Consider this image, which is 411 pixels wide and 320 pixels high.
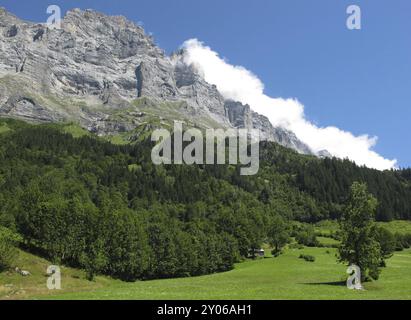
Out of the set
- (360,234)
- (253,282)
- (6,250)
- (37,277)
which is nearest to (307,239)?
(253,282)

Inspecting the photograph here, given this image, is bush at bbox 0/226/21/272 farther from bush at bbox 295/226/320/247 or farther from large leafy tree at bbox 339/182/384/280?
bush at bbox 295/226/320/247

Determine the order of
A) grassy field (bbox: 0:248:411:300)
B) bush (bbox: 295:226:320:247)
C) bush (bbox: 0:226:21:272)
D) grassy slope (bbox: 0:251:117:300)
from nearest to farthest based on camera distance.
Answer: grassy field (bbox: 0:248:411:300), grassy slope (bbox: 0:251:117:300), bush (bbox: 0:226:21:272), bush (bbox: 295:226:320:247)

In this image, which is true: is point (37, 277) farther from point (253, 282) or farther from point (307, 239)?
point (307, 239)

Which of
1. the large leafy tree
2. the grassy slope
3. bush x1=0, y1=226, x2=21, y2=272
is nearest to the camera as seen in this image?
the large leafy tree

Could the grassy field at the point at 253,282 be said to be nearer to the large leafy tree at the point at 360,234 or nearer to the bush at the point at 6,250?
the bush at the point at 6,250

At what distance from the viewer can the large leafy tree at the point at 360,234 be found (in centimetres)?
6991

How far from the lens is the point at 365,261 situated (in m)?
69.9

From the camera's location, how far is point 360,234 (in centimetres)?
7019

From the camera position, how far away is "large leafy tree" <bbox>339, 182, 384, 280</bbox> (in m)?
69.9

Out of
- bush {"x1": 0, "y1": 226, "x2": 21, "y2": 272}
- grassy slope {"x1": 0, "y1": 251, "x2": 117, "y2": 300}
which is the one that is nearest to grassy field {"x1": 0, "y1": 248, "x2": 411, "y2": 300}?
grassy slope {"x1": 0, "y1": 251, "x2": 117, "y2": 300}

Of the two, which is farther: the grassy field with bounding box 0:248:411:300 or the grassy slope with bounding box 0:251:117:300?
the grassy slope with bounding box 0:251:117:300

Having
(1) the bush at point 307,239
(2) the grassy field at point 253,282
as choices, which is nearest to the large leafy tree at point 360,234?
(2) the grassy field at point 253,282

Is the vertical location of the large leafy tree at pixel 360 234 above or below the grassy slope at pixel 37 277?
above

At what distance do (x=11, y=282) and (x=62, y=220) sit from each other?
28590 millimetres
